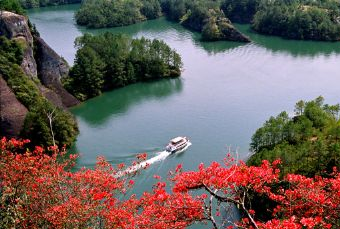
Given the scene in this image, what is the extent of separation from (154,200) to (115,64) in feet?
128

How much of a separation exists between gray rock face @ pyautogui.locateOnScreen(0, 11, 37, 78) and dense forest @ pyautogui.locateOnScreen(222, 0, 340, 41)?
44.4m

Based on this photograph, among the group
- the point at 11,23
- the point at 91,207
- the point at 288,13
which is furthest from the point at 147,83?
the point at 91,207

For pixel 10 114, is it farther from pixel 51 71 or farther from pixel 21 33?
pixel 21 33

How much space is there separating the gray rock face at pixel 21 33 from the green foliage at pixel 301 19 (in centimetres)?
4441

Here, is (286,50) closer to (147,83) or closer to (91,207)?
(147,83)

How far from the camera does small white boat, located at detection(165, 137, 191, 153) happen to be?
34856 millimetres

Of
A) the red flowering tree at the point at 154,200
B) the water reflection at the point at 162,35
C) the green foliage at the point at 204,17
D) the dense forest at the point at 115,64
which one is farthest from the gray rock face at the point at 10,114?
the green foliage at the point at 204,17

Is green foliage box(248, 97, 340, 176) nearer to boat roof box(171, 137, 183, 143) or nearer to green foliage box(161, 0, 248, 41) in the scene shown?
boat roof box(171, 137, 183, 143)

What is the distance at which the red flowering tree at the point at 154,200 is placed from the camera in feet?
36.1

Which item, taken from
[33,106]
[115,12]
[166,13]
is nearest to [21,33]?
[33,106]

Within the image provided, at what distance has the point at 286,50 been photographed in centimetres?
6650

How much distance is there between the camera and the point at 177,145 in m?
35.1

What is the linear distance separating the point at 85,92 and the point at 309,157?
27.7m

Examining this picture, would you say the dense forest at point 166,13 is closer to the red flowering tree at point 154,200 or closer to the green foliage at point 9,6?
the green foliage at point 9,6
